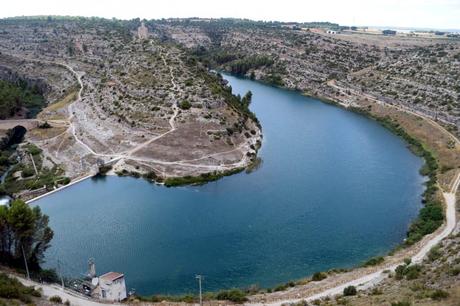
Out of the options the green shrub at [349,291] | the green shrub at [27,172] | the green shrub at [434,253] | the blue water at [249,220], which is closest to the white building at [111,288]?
the blue water at [249,220]

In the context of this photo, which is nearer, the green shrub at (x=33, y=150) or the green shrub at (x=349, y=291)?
the green shrub at (x=349, y=291)

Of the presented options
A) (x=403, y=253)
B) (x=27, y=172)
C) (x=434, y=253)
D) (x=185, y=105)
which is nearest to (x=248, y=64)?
(x=185, y=105)

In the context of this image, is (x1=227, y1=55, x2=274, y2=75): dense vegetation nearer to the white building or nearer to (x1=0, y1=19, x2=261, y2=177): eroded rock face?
(x1=0, y1=19, x2=261, y2=177): eroded rock face

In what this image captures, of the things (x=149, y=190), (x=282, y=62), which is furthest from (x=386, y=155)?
(x=282, y=62)

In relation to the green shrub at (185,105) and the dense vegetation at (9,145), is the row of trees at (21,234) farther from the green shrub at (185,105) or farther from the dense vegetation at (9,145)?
the green shrub at (185,105)

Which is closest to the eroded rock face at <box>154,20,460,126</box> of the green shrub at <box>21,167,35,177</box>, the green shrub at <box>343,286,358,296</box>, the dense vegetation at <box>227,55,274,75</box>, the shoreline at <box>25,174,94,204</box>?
the dense vegetation at <box>227,55,274,75</box>

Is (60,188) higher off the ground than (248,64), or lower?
lower

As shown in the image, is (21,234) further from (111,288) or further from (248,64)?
(248,64)
